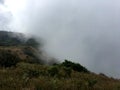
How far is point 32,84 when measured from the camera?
12.5 metres

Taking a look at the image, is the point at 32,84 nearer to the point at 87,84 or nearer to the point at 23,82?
the point at 23,82

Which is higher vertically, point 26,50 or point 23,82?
point 26,50

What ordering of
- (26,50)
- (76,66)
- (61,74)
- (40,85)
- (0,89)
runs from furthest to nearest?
1. (26,50)
2. (76,66)
3. (61,74)
4. (40,85)
5. (0,89)

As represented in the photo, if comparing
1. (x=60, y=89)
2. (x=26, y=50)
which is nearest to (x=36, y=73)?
(x=60, y=89)

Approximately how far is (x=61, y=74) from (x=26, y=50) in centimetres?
11949

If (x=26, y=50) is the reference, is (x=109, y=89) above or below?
below

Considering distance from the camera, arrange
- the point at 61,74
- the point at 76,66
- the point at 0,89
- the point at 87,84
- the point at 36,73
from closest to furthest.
→ the point at 0,89 → the point at 87,84 → the point at 36,73 → the point at 61,74 → the point at 76,66

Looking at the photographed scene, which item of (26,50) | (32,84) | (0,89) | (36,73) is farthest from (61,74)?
(26,50)

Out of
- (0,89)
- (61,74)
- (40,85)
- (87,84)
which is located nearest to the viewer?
Result: (0,89)

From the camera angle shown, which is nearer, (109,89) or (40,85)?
(40,85)

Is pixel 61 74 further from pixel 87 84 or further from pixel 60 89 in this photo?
pixel 60 89

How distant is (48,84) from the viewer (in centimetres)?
1262

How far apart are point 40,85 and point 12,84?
101 centimetres

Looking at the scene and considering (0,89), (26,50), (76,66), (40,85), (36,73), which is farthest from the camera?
(26,50)
